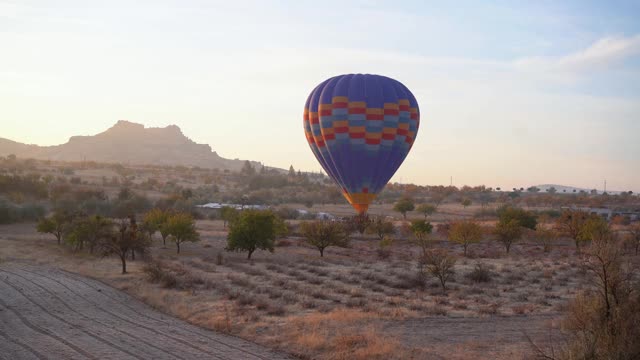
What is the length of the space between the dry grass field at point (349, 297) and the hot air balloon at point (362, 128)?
6.28 m

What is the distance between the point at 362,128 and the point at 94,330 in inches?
1229

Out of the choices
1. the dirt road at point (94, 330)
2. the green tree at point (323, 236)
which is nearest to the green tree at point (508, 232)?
the green tree at point (323, 236)

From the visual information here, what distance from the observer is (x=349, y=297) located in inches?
1029

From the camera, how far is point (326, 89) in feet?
160

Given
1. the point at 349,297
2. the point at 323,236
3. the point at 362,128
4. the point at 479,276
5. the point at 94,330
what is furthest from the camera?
the point at 362,128

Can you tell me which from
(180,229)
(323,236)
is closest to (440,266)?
(323,236)

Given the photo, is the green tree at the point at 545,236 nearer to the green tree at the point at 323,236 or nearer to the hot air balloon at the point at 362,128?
the hot air balloon at the point at 362,128

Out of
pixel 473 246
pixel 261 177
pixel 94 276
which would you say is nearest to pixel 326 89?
pixel 473 246

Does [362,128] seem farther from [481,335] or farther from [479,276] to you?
[481,335]

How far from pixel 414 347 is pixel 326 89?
113 feet

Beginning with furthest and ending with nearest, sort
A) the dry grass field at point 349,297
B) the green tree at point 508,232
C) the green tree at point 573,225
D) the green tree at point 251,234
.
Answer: the green tree at point 573,225, the green tree at point 508,232, the green tree at point 251,234, the dry grass field at point 349,297

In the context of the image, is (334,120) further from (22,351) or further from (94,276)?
(22,351)

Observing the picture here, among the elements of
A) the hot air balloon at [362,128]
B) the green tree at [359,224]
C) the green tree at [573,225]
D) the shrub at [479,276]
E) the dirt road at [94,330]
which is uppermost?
the hot air balloon at [362,128]

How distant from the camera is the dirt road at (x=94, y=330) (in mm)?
15953
